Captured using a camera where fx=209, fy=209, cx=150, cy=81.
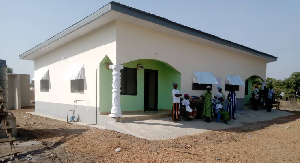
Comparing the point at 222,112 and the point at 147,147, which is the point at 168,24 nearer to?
the point at 222,112

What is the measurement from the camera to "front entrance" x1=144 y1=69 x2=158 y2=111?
10.6m

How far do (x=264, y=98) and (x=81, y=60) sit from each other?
1207 cm

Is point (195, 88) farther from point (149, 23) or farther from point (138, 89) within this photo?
point (149, 23)

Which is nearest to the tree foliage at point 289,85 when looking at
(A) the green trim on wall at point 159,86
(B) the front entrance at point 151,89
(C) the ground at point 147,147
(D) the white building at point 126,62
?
(D) the white building at point 126,62

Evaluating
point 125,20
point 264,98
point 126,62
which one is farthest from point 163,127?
point 264,98

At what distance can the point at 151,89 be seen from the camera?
10.9 metres

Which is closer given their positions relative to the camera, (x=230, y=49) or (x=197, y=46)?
(x=197, y=46)

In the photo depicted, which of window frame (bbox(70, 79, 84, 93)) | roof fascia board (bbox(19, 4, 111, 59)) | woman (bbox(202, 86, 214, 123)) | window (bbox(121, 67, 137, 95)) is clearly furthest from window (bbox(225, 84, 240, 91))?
roof fascia board (bbox(19, 4, 111, 59))

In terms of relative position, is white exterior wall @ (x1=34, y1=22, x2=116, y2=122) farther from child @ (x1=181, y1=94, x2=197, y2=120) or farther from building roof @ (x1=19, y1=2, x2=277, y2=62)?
child @ (x1=181, y1=94, x2=197, y2=120)

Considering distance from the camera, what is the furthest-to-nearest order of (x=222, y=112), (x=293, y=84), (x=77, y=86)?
(x=293, y=84) < (x=77, y=86) < (x=222, y=112)

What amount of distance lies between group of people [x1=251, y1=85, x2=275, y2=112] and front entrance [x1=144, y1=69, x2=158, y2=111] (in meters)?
7.42

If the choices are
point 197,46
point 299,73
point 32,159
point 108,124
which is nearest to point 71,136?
point 108,124

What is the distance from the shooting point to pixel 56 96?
39.1 feet

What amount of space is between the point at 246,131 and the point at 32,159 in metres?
7.28
